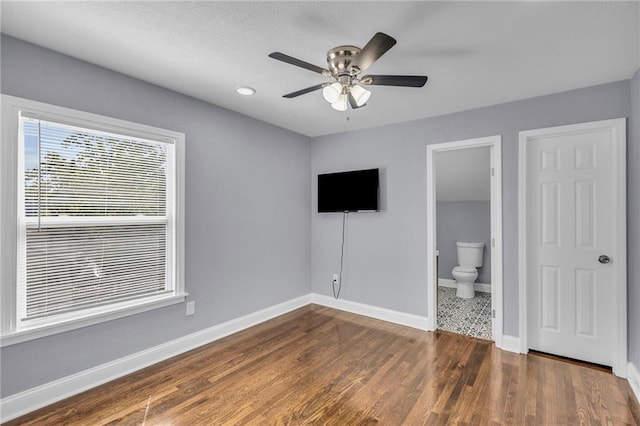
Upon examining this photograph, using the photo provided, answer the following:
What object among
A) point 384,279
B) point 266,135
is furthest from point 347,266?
point 266,135

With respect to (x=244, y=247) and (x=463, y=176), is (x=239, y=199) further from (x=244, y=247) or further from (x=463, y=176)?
(x=463, y=176)

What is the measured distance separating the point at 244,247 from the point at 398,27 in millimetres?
2643

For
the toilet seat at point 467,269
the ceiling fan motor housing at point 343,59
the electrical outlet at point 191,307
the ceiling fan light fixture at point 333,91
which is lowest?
the electrical outlet at point 191,307

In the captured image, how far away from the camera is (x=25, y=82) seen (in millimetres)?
2033

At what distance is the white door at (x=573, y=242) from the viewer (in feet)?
8.58

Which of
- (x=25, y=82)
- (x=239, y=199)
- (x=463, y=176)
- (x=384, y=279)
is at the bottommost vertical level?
(x=384, y=279)

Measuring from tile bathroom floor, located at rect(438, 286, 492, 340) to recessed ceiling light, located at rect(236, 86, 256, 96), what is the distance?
328cm

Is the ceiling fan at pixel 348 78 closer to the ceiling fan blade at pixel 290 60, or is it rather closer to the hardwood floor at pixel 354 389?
the ceiling fan blade at pixel 290 60

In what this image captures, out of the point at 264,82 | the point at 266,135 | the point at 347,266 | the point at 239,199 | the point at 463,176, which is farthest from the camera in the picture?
the point at 463,176

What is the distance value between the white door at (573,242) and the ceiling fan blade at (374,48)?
2.11m

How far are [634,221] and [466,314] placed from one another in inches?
81.4

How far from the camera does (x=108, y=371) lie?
239 centimetres

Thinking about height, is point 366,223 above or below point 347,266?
above

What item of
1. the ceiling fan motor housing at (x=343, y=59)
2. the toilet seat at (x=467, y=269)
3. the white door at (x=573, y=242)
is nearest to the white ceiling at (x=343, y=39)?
the ceiling fan motor housing at (x=343, y=59)
